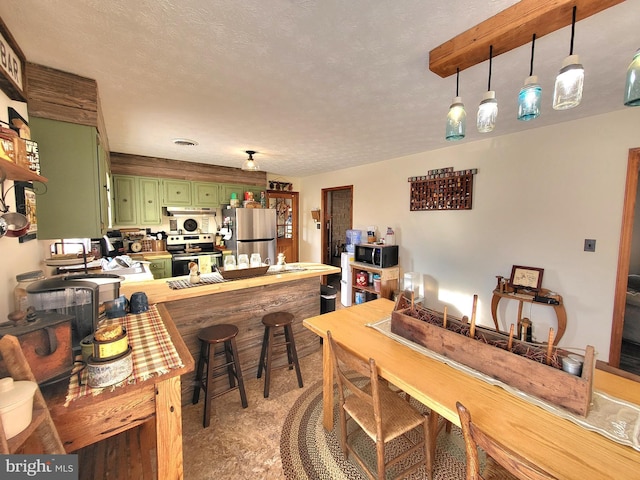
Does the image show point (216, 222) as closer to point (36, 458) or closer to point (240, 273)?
point (240, 273)

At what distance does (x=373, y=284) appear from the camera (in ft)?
12.6

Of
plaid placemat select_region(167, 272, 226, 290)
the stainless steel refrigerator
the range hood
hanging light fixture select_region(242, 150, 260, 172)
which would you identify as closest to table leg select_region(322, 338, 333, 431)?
plaid placemat select_region(167, 272, 226, 290)

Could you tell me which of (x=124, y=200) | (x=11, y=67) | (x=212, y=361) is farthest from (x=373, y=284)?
(x=124, y=200)

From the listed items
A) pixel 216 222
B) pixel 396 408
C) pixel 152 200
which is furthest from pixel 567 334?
pixel 152 200

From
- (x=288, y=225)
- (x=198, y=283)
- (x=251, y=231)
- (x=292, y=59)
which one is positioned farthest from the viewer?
(x=288, y=225)

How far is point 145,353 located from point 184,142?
273 cm

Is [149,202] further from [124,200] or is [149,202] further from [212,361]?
[212,361]

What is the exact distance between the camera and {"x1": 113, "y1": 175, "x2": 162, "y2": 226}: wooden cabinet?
382 centimetres

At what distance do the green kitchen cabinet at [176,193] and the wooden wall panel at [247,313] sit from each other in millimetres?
2876

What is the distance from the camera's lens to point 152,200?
4082 millimetres

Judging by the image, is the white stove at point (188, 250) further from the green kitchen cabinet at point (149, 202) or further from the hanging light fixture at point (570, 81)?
the hanging light fixture at point (570, 81)

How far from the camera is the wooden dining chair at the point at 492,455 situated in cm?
66

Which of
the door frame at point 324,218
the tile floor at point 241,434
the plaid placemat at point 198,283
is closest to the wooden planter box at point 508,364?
the tile floor at point 241,434

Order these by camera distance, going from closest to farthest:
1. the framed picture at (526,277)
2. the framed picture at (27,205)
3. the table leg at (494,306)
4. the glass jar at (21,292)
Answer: the glass jar at (21,292)
the framed picture at (27,205)
the framed picture at (526,277)
the table leg at (494,306)
